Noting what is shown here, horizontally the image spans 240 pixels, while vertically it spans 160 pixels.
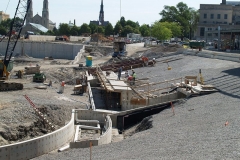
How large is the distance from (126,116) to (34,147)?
336 inches

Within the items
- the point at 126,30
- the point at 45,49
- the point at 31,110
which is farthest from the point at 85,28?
the point at 31,110

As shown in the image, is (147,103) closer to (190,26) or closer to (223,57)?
(223,57)

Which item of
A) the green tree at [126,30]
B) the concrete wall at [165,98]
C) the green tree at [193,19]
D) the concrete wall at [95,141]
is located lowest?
the concrete wall at [95,141]

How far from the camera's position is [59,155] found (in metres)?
16.6

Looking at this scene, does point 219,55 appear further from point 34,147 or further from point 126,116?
point 34,147

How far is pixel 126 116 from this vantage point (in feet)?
79.9

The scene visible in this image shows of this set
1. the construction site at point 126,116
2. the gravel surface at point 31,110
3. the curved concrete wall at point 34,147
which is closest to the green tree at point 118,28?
the construction site at point 126,116

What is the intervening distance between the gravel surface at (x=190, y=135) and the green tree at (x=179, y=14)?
266 feet

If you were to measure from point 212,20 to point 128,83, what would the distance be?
56863mm

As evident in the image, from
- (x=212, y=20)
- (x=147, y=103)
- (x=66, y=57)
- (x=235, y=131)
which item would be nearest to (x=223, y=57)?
(x=147, y=103)

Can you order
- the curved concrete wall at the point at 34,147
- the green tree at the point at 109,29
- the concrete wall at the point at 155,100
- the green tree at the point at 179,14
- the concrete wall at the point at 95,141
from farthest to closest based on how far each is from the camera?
the green tree at the point at 109,29, the green tree at the point at 179,14, the concrete wall at the point at 155,100, the concrete wall at the point at 95,141, the curved concrete wall at the point at 34,147

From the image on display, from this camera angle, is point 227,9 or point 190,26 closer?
point 227,9

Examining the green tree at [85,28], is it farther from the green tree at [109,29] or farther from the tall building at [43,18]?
the tall building at [43,18]

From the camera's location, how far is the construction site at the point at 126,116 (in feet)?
52.2
